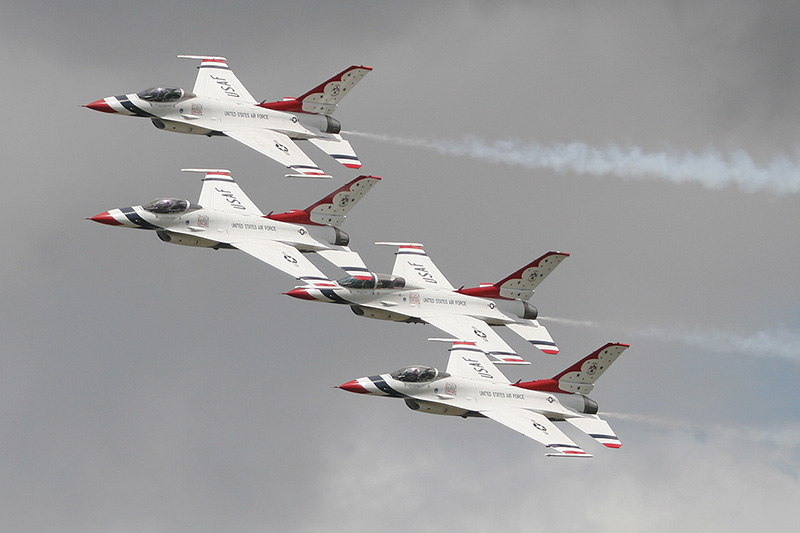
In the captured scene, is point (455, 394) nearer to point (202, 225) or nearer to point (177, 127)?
point (202, 225)

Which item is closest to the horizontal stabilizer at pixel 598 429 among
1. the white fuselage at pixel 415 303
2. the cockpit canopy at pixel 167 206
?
the white fuselage at pixel 415 303

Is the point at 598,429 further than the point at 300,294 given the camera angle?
No

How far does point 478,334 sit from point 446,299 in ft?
10.2

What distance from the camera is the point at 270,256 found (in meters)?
130

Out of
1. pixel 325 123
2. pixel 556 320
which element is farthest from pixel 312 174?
pixel 556 320

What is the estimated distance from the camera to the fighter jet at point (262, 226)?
427ft

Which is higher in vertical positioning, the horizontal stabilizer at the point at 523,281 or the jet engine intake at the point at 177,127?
the jet engine intake at the point at 177,127

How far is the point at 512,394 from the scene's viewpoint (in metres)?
124

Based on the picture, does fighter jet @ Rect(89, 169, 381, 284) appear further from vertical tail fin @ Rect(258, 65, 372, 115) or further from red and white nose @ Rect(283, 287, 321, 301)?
vertical tail fin @ Rect(258, 65, 372, 115)

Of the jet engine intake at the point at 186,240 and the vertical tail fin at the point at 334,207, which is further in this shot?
the vertical tail fin at the point at 334,207

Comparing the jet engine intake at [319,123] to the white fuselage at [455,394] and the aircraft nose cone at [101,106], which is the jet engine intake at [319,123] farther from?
the white fuselage at [455,394]

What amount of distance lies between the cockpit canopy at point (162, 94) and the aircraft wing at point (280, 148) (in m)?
3.48

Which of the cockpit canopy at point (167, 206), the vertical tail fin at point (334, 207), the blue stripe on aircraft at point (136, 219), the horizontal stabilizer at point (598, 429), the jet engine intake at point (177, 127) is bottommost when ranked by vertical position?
the horizontal stabilizer at point (598, 429)

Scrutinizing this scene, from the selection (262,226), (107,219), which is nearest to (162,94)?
(107,219)
